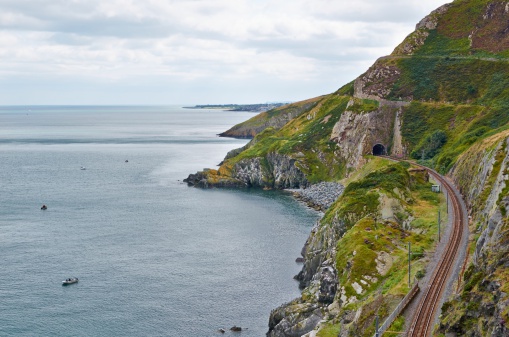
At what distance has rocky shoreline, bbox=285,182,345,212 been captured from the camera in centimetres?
15196

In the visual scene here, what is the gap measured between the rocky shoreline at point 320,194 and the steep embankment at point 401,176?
555 cm

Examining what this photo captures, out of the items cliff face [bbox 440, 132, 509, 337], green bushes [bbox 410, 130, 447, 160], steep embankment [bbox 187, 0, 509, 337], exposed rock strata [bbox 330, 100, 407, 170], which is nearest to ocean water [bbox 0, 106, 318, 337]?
steep embankment [bbox 187, 0, 509, 337]

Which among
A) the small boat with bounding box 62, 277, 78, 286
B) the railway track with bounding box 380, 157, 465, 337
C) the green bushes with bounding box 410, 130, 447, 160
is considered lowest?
the small boat with bounding box 62, 277, 78, 286

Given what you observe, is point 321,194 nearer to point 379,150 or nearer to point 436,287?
point 379,150

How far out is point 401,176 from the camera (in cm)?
10769

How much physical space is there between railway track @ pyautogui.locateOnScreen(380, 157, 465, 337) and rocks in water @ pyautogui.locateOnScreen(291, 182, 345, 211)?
6798cm

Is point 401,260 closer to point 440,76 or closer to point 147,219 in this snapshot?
point 147,219

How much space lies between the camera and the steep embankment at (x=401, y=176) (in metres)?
50.2

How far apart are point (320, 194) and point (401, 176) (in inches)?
2157

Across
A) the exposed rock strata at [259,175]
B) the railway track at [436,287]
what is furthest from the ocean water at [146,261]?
the railway track at [436,287]

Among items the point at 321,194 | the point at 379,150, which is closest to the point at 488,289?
the point at 321,194

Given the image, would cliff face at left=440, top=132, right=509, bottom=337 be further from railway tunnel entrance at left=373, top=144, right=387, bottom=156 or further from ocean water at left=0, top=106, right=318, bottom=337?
railway tunnel entrance at left=373, top=144, right=387, bottom=156

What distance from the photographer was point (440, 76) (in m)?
179

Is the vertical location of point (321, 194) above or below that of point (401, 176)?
below
